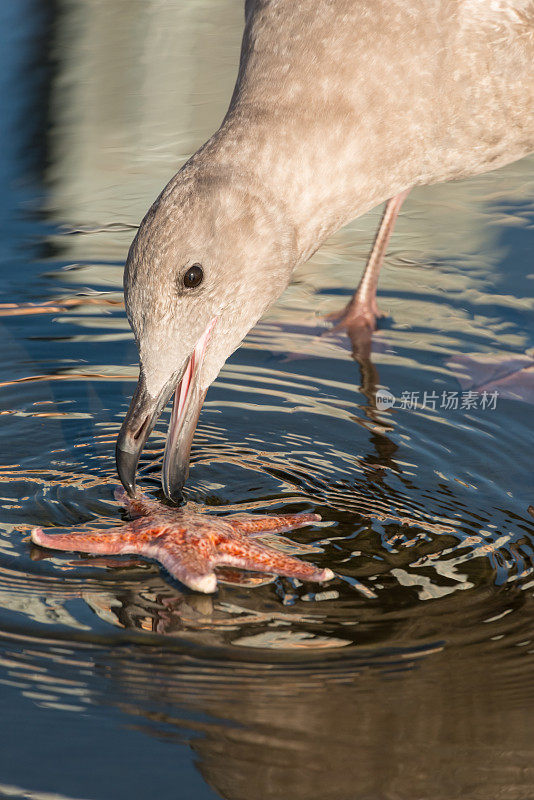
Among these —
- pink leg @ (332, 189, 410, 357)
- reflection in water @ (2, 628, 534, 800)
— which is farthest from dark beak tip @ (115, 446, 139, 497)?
pink leg @ (332, 189, 410, 357)

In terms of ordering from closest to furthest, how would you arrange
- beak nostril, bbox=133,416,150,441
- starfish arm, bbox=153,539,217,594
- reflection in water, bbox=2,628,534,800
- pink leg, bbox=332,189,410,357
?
reflection in water, bbox=2,628,534,800, starfish arm, bbox=153,539,217,594, beak nostril, bbox=133,416,150,441, pink leg, bbox=332,189,410,357

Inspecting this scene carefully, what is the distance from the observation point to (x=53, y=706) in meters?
3.06

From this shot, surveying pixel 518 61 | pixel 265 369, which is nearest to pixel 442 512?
pixel 265 369

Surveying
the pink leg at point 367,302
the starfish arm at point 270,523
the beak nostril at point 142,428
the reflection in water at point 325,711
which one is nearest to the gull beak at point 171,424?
the beak nostril at point 142,428

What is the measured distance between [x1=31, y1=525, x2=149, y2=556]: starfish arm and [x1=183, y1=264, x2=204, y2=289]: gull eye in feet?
2.75

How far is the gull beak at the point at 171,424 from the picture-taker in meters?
3.94

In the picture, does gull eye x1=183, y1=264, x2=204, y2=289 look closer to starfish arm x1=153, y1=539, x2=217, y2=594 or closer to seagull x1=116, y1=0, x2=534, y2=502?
seagull x1=116, y1=0, x2=534, y2=502

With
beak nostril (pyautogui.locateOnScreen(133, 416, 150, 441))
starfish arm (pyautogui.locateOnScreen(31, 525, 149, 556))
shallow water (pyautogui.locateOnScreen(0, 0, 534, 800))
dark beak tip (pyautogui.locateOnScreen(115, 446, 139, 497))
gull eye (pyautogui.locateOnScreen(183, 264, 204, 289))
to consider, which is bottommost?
shallow water (pyautogui.locateOnScreen(0, 0, 534, 800))

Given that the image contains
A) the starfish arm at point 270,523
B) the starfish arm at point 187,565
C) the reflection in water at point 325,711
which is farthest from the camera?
the starfish arm at point 270,523

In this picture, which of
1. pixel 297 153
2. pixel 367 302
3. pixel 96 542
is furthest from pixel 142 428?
pixel 367 302

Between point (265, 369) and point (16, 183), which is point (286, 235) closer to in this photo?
point (265, 369)

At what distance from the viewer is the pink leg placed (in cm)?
562

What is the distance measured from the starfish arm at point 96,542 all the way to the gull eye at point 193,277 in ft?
2.75

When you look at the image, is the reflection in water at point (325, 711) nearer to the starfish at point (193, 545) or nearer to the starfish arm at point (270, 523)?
the starfish at point (193, 545)
